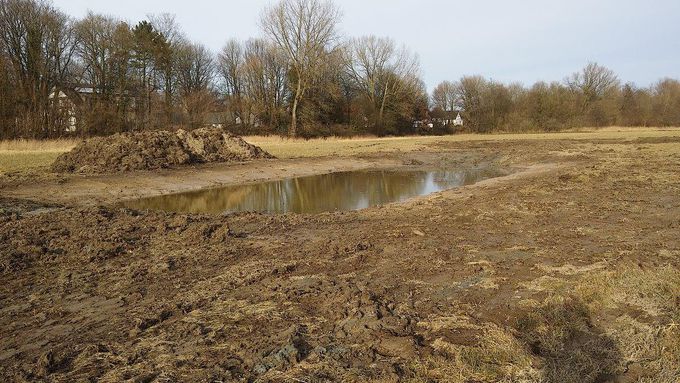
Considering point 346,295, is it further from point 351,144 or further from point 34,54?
point 34,54

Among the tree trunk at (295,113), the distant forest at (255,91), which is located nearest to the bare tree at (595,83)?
the distant forest at (255,91)

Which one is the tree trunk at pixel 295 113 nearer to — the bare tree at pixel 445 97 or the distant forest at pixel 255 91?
the distant forest at pixel 255 91

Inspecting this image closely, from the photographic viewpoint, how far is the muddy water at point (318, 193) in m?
12.3

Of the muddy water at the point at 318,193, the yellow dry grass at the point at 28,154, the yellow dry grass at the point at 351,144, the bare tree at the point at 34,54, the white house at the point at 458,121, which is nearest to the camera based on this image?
the muddy water at the point at 318,193

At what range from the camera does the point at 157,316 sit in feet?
14.1

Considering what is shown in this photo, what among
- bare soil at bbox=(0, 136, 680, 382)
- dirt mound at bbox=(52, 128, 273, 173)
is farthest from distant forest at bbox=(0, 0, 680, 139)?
bare soil at bbox=(0, 136, 680, 382)

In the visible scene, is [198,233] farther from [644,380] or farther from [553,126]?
[553,126]

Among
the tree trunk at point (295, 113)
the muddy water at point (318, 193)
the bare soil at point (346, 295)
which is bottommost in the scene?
the bare soil at point (346, 295)

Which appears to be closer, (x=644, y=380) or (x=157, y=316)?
(x=644, y=380)

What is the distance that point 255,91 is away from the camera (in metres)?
50.4

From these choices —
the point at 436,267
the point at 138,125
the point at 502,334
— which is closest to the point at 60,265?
the point at 436,267

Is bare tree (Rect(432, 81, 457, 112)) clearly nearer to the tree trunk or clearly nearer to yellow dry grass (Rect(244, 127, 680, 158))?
yellow dry grass (Rect(244, 127, 680, 158))

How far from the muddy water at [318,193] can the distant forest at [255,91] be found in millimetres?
24835

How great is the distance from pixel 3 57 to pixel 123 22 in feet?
39.4
